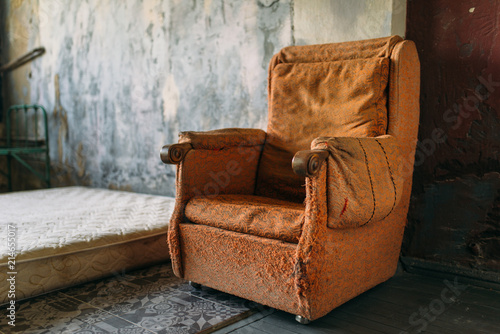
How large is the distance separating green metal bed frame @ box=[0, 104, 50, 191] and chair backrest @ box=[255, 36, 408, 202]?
293 cm

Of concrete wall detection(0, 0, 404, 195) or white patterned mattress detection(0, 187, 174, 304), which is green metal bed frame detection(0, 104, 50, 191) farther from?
white patterned mattress detection(0, 187, 174, 304)

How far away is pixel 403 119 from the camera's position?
1.86 meters

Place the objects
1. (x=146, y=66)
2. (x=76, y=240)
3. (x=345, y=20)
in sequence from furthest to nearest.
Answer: (x=146, y=66) < (x=345, y=20) < (x=76, y=240)

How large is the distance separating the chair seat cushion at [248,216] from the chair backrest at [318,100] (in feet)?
0.82

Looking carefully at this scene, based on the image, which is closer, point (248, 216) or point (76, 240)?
point (248, 216)

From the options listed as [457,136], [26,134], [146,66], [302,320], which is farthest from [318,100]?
[26,134]

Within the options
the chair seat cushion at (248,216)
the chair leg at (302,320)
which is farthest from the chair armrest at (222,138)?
the chair leg at (302,320)

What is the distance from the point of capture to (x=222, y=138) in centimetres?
196

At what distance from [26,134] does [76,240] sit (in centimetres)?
309

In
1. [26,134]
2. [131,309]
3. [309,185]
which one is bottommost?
[131,309]

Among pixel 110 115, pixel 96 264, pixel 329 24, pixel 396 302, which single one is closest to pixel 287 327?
pixel 396 302

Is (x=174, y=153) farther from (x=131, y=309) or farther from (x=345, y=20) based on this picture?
(x=345, y=20)

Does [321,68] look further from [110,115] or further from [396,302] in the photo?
[110,115]

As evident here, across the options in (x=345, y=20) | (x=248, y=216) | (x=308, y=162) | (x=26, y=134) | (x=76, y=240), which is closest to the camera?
(x=308, y=162)
